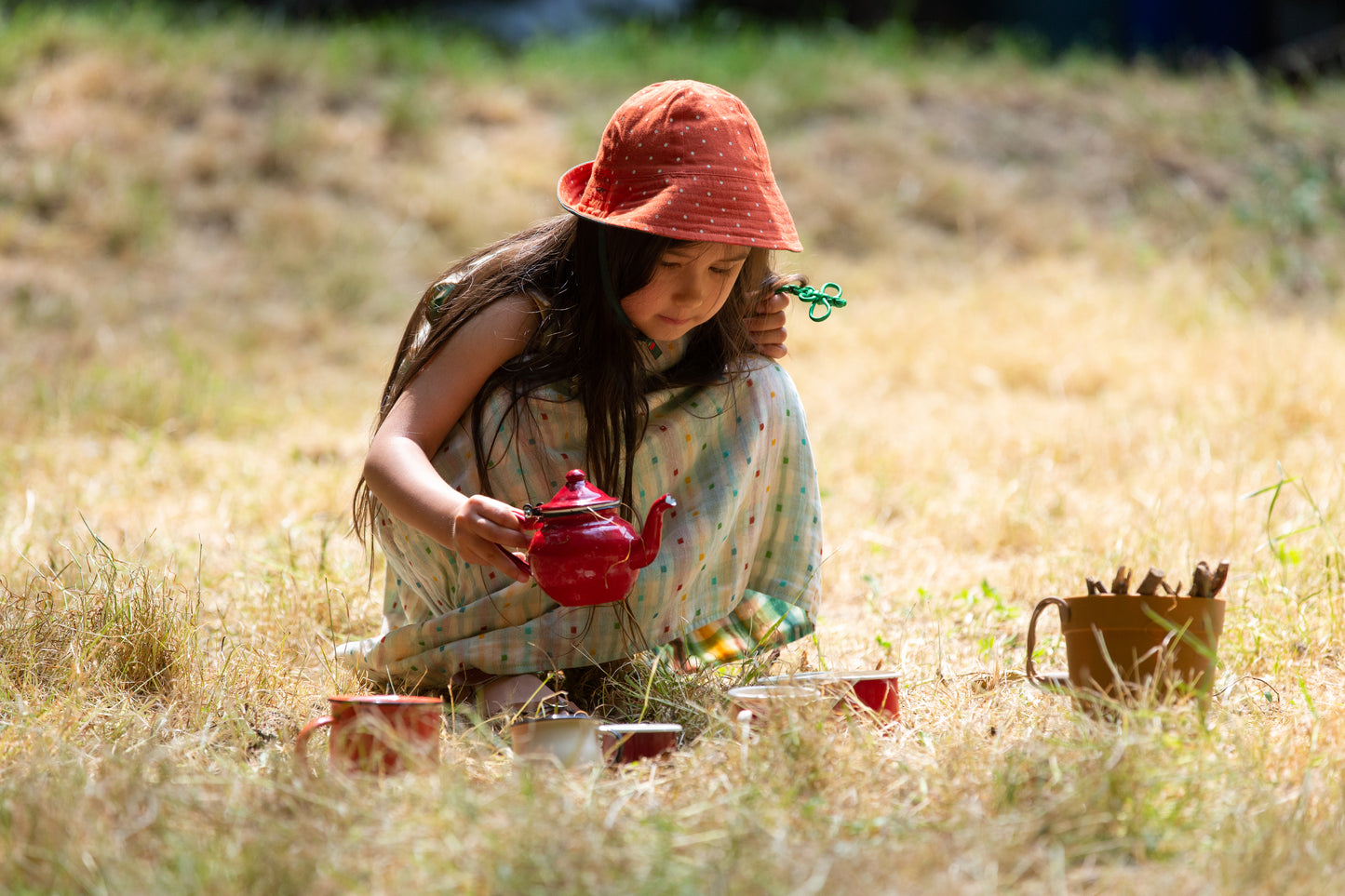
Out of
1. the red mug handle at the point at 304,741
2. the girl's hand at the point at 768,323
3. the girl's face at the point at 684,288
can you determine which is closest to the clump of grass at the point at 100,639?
the red mug handle at the point at 304,741

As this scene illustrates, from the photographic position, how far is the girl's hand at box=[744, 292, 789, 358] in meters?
2.28

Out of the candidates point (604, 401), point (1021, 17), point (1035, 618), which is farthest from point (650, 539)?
point (1021, 17)

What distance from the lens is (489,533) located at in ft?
5.50

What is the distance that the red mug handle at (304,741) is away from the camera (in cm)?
147

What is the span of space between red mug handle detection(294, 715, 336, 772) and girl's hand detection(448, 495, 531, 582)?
0.94 ft

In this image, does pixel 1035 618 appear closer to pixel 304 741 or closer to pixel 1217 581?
pixel 1217 581

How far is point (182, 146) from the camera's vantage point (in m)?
6.69

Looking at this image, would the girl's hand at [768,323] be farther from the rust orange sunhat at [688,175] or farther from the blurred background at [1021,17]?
the blurred background at [1021,17]

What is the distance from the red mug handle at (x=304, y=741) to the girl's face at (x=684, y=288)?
31.5 inches

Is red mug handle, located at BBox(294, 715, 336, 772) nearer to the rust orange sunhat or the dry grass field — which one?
the dry grass field

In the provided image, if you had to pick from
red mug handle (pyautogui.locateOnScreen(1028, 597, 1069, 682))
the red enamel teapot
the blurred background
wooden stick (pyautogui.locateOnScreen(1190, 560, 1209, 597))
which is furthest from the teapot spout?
the blurred background

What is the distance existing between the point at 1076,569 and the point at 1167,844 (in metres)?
1.33

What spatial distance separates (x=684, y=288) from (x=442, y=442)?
47 cm

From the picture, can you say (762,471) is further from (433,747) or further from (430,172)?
(430,172)
